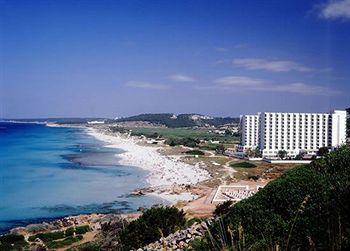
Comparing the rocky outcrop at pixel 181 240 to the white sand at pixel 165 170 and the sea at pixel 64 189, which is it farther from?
the white sand at pixel 165 170

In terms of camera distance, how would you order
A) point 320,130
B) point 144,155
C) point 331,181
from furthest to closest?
point 144,155 → point 320,130 → point 331,181

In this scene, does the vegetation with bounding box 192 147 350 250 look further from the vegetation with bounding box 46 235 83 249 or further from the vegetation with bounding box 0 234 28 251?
the vegetation with bounding box 0 234 28 251

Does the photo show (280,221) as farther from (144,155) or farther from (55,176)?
(144,155)

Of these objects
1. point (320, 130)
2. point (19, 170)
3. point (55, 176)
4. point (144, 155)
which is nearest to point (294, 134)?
point (320, 130)

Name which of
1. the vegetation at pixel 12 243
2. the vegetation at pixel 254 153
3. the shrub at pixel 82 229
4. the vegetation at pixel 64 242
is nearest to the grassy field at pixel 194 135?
the vegetation at pixel 254 153

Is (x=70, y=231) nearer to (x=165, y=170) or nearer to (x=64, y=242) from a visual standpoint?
(x=64, y=242)

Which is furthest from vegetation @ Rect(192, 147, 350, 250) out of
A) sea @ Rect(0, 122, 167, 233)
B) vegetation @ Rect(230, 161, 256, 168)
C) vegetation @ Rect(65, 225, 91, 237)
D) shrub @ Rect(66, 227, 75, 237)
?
vegetation @ Rect(230, 161, 256, 168)
